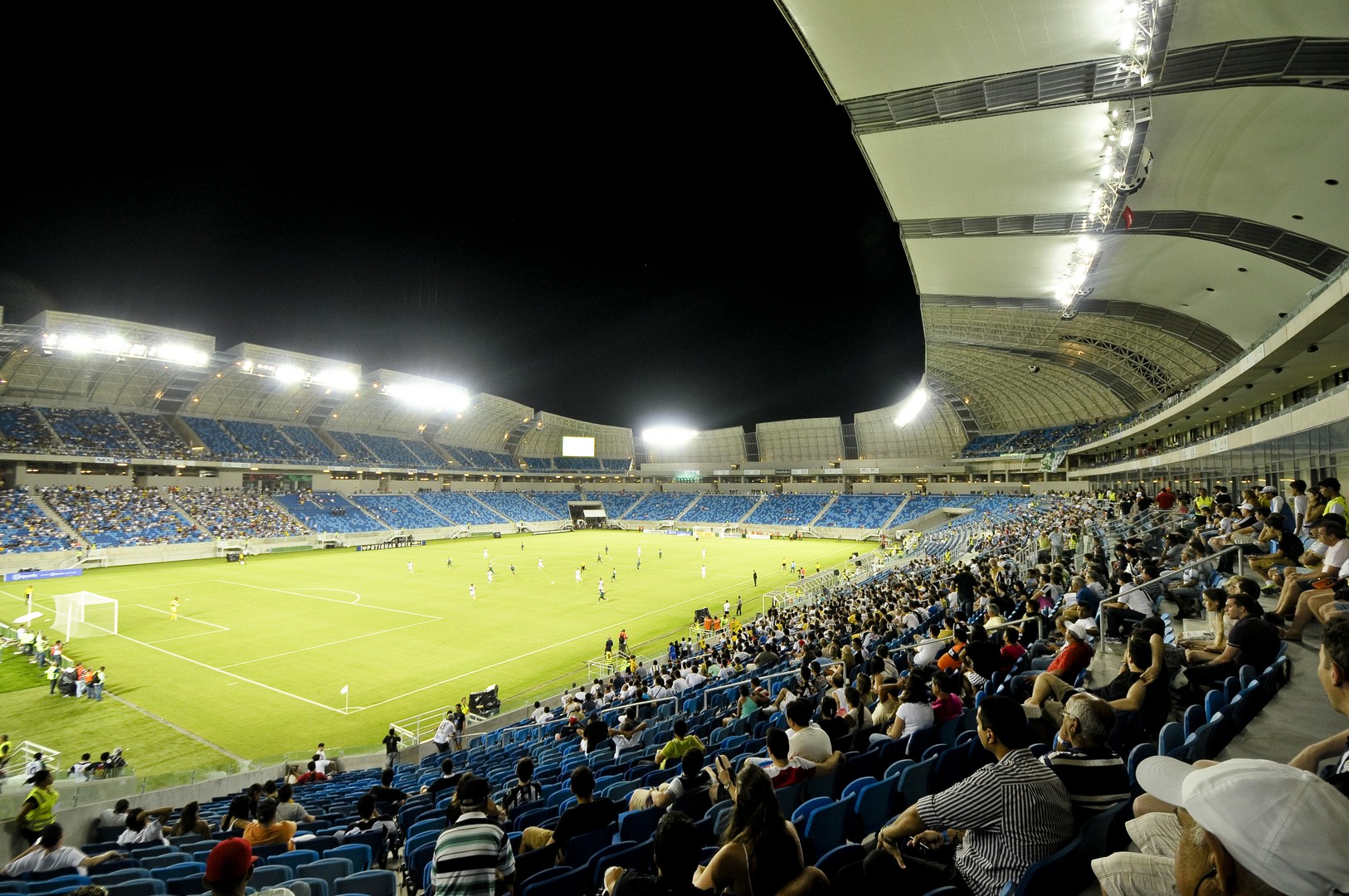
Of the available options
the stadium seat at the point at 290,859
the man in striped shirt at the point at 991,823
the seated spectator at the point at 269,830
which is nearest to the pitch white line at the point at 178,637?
the seated spectator at the point at 269,830

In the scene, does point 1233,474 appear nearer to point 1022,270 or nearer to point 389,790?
point 1022,270

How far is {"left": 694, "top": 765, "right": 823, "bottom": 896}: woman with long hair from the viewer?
9.75ft

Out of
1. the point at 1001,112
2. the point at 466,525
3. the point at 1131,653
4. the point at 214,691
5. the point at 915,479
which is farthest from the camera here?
the point at 915,479

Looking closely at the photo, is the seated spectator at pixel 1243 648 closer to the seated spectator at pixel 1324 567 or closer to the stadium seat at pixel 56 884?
the seated spectator at pixel 1324 567

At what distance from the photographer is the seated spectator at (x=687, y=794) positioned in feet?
17.9

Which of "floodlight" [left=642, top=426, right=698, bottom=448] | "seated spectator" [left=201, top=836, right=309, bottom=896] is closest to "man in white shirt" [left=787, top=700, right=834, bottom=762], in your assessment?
"seated spectator" [left=201, top=836, right=309, bottom=896]

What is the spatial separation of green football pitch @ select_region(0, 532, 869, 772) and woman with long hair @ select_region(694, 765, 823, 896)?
59.1 feet

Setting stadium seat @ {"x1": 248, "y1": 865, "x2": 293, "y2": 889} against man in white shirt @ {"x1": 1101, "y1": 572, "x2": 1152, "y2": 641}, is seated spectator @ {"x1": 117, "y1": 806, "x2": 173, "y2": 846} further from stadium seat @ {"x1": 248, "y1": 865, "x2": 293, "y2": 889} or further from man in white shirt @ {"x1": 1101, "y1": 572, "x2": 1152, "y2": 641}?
man in white shirt @ {"x1": 1101, "y1": 572, "x2": 1152, "y2": 641}

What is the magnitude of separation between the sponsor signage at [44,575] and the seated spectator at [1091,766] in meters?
A: 58.0

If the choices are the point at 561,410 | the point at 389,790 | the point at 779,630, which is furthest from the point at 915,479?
the point at 389,790

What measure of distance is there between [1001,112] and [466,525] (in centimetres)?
7142

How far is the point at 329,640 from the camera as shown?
90.6 feet

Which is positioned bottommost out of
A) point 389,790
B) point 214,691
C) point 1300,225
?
point 214,691

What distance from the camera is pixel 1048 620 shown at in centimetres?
1141
